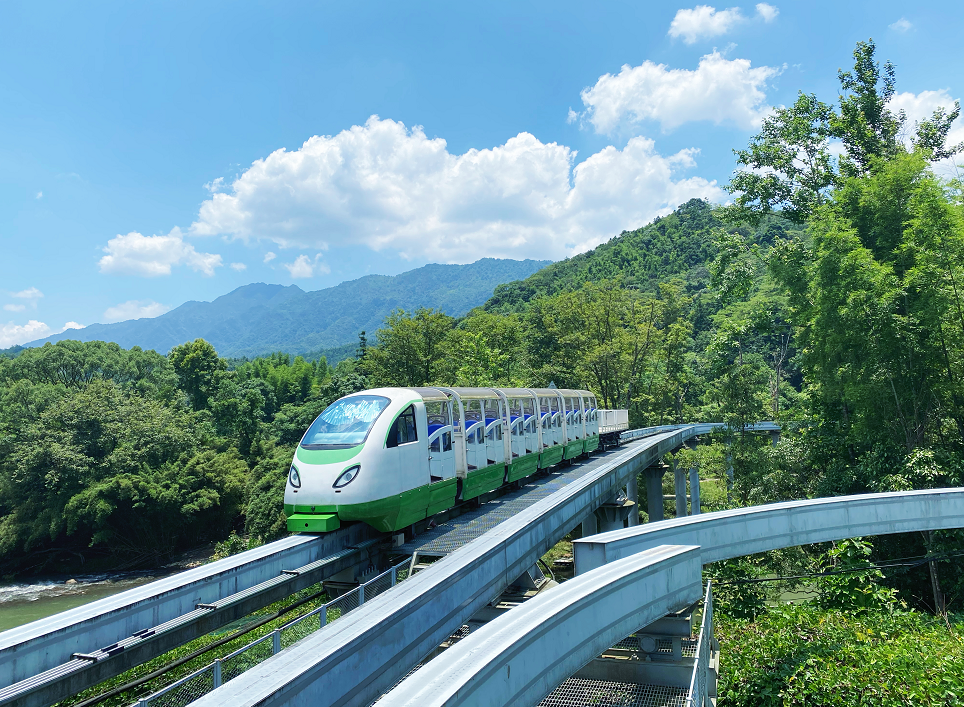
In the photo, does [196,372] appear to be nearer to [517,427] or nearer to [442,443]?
[517,427]

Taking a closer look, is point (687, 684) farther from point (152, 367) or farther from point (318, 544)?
point (152, 367)

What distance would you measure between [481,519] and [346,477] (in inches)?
147

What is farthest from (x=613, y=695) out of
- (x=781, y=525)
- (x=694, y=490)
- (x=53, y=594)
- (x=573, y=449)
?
(x=53, y=594)

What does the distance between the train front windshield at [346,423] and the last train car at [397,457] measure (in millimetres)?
19

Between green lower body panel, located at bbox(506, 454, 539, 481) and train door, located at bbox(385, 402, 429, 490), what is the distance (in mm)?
5069

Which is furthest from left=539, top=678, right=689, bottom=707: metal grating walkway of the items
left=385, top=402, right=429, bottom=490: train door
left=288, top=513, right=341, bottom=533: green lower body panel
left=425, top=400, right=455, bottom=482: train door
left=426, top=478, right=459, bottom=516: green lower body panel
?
left=425, top=400, right=455, bottom=482: train door

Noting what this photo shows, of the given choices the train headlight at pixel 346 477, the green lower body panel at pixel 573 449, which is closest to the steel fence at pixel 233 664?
the train headlight at pixel 346 477

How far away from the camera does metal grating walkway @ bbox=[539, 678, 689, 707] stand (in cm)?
651

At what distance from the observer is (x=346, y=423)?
1006 cm

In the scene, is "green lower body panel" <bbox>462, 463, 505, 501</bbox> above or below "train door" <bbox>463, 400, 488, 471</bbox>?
below

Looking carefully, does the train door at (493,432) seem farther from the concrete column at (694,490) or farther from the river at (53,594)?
the river at (53,594)

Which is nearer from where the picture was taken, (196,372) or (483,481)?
(483,481)

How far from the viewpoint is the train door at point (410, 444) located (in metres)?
9.97

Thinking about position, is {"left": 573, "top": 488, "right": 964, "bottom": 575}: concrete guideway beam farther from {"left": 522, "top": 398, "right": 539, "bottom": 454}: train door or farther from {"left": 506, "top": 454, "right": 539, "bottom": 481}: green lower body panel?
{"left": 522, "top": 398, "right": 539, "bottom": 454}: train door
